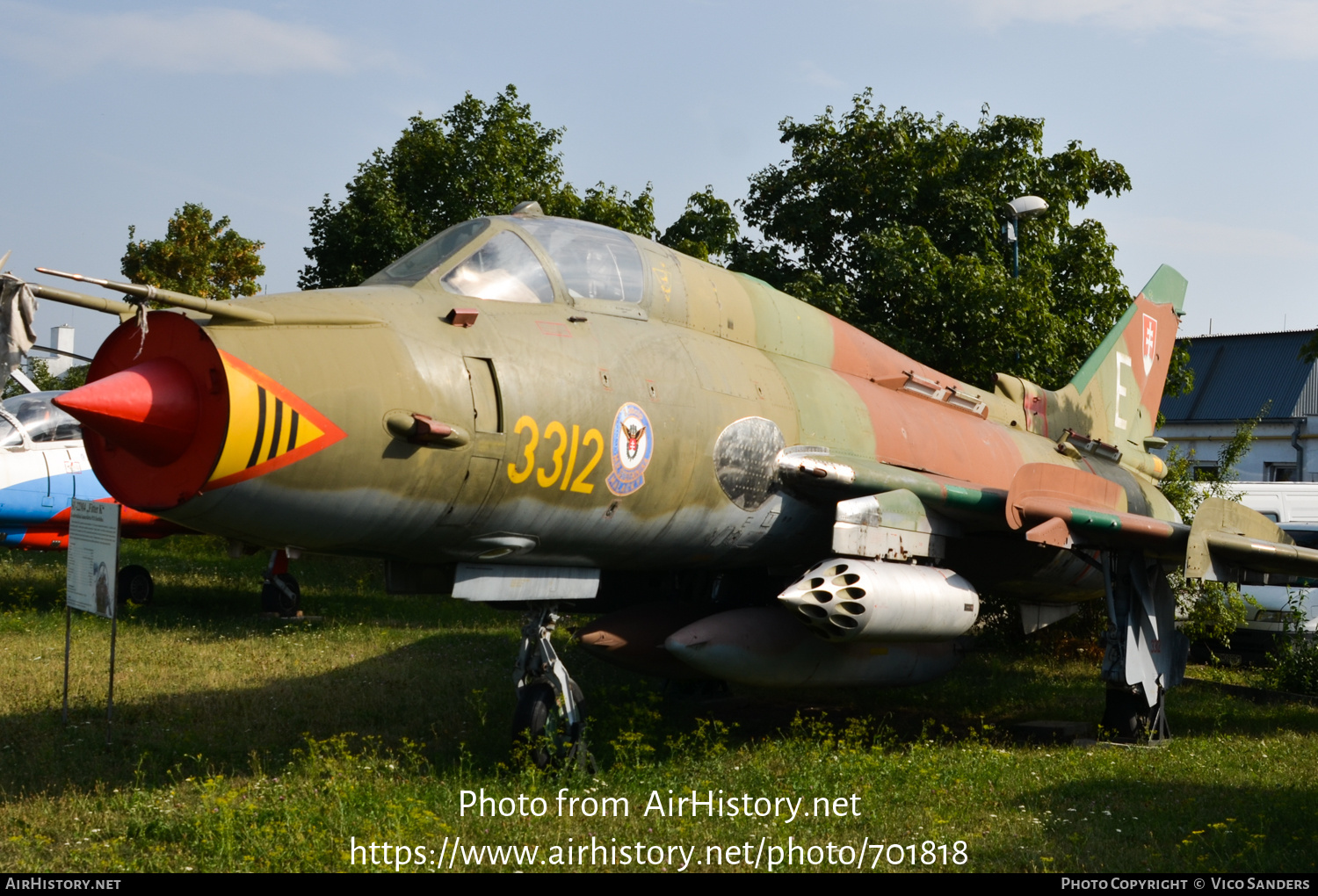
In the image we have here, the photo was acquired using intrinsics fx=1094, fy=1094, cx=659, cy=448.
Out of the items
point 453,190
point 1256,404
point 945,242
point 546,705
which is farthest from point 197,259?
point 1256,404

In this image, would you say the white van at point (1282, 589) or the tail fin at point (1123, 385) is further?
the white van at point (1282, 589)

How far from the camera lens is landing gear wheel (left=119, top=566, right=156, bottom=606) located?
1572 cm

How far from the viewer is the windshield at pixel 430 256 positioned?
22.3ft

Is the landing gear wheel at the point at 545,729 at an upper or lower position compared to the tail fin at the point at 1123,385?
lower

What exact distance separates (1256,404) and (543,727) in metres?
39.9

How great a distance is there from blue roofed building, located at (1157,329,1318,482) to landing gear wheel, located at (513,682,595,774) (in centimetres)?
3544

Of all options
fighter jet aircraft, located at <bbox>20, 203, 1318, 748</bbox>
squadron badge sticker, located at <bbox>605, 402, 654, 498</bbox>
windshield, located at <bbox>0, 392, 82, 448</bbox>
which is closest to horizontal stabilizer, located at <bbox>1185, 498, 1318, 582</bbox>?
fighter jet aircraft, located at <bbox>20, 203, 1318, 748</bbox>

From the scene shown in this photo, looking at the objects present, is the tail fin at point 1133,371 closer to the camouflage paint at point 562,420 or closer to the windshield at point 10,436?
the camouflage paint at point 562,420

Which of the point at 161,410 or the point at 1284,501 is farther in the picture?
the point at 1284,501

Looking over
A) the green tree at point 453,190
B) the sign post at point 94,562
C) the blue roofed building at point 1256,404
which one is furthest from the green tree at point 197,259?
the blue roofed building at point 1256,404

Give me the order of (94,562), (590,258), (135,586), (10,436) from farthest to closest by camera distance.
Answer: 1. (135,586)
2. (10,436)
3. (94,562)
4. (590,258)

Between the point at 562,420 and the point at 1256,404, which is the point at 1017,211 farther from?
the point at 1256,404

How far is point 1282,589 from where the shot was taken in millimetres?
14922

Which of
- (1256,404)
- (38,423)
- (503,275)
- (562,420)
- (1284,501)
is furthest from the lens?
(1256,404)
